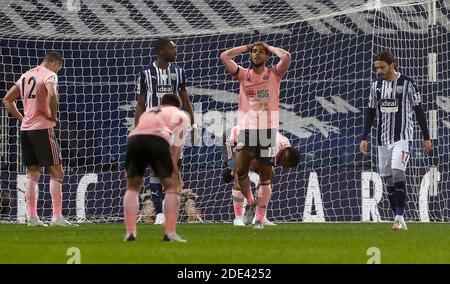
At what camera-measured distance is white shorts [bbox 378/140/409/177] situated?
47.4ft

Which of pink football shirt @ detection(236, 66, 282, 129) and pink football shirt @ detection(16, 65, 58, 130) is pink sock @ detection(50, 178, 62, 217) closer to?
pink football shirt @ detection(16, 65, 58, 130)

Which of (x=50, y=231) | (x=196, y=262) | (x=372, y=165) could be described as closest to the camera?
(x=196, y=262)

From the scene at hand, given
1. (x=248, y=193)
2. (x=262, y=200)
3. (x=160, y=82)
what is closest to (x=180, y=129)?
(x=262, y=200)

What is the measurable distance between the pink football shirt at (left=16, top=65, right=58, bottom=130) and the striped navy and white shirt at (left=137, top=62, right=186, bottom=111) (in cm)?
124

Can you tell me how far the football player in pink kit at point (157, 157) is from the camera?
1070 cm

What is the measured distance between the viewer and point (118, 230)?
14.2 meters

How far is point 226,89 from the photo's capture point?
2073 cm

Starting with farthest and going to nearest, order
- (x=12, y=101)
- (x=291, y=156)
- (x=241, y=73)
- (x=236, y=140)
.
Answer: (x=236, y=140) → (x=12, y=101) → (x=291, y=156) → (x=241, y=73)

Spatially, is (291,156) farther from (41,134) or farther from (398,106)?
(41,134)

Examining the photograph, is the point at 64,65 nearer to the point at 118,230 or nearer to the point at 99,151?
the point at 99,151

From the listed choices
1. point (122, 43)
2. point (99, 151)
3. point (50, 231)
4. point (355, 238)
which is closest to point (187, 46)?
point (122, 43)

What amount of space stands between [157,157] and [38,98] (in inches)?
204
